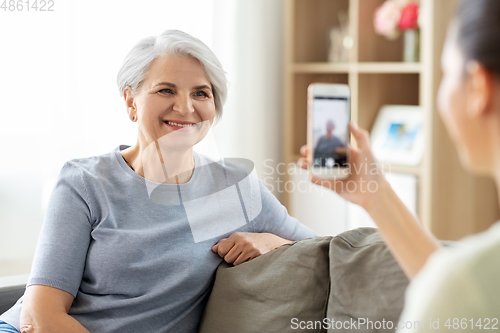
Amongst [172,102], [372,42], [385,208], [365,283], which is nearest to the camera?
[385,208]

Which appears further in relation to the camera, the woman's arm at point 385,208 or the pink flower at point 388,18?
the pink flower at point 388,18

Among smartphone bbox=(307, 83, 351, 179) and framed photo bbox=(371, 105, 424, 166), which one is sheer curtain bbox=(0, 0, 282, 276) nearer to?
framed photo bbox=(371, 105, 424, 166)

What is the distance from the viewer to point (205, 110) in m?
1.39

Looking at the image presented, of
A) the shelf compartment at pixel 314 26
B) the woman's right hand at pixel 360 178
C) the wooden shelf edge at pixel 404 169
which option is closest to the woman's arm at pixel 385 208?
the woman's right hand at pixel 360 178

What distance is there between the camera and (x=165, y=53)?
4.40 ft

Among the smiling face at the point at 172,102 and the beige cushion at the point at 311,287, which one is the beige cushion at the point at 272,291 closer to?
the beige cushion at the point at 311,287

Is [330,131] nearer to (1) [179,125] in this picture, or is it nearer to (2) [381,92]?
(1) [179,125]

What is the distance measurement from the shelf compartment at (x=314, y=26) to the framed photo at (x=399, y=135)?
0.61m

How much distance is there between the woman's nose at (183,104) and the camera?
53.1 inches

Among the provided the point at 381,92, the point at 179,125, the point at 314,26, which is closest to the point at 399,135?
the point at 381,92

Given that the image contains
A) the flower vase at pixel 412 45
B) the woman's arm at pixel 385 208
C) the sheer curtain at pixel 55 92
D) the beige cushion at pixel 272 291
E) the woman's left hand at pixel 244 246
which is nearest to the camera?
the woman's arm at pixel 385 208

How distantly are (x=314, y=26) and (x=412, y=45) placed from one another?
0.72 meters

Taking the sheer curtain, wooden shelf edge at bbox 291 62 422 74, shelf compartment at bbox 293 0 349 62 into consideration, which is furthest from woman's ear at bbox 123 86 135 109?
shelf compartment at bbox 293 0 349 62

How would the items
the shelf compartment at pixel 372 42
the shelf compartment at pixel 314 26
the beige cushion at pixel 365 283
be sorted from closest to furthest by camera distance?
the beige cushion at pixel 365 283 < the shelf compartment at pixel 372 42 < the shelf compartment at pixel 314 26
